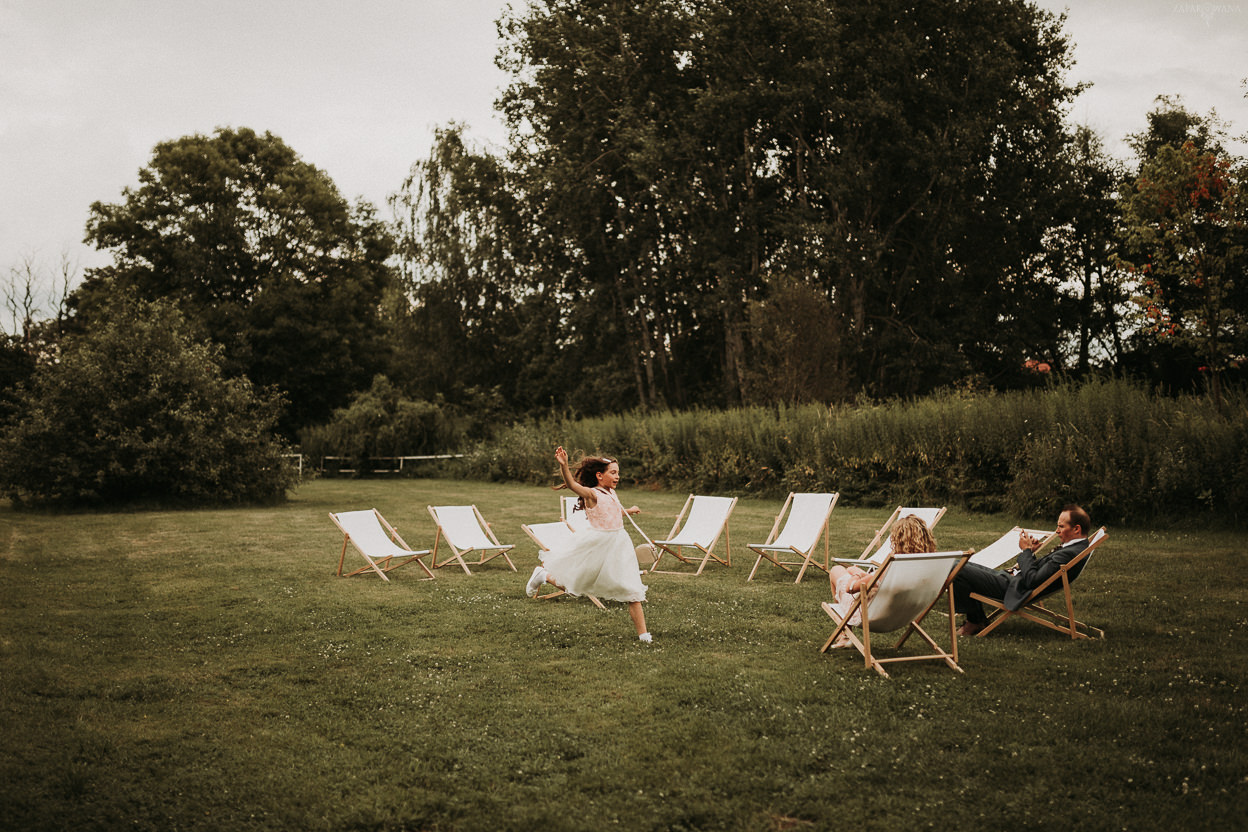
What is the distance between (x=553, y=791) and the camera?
Result: 387 cm

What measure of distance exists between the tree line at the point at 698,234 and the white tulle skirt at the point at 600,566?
1412 centimetres

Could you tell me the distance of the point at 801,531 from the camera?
9.84 meters

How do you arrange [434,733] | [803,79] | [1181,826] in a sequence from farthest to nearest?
1. [803,79]
2. [434,733]
3. [1181,826]

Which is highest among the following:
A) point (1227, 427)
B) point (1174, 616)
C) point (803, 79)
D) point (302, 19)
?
point (803, 79)

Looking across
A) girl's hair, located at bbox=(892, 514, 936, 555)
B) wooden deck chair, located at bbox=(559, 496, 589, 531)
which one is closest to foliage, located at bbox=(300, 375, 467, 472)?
wooden deck chair, located at bbox=(559, 496, 589, 531)

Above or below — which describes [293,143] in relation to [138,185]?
above

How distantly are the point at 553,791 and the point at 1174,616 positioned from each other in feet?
18.6

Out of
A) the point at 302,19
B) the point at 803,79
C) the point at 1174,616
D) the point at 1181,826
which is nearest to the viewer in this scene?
the point at 1181,826

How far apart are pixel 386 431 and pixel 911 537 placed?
88.2ft

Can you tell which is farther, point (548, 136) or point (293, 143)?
point (293, 143)

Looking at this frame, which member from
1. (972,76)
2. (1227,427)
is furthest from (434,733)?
(972,76)

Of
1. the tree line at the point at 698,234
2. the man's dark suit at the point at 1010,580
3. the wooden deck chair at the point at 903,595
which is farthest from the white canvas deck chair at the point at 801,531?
the tree line at the point at 698,234

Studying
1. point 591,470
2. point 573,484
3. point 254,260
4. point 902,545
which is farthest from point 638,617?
point 254,260

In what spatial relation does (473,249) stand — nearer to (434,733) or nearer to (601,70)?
(601,70)
